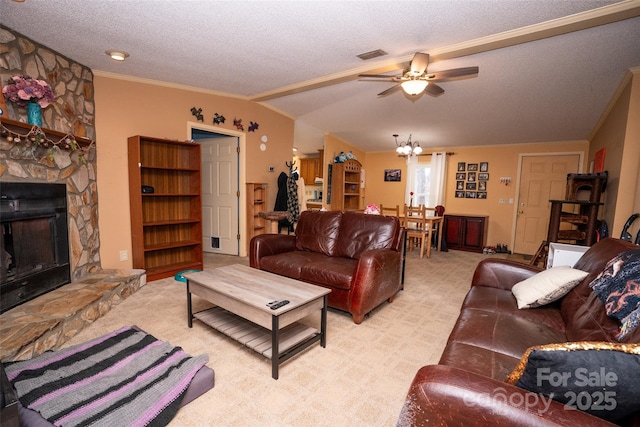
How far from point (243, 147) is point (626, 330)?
4.61 meters

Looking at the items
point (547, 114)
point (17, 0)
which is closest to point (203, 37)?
point (17, 0)

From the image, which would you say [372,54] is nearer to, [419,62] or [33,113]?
[419,62]

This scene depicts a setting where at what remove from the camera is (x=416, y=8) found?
6.96 feet

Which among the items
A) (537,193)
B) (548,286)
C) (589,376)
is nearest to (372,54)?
(548,286)

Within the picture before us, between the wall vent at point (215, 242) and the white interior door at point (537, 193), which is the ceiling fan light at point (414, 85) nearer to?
the wall vent at point (215, 242)

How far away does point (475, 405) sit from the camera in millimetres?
856

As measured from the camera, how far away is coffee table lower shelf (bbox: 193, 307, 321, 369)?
6.24ft

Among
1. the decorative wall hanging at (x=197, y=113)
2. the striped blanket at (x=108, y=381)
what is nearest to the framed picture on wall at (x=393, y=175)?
the decorative wall hanging at (x=197, y=113)

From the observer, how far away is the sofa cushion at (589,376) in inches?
29.7

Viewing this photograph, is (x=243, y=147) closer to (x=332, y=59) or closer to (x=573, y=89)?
(x=332, y=59)

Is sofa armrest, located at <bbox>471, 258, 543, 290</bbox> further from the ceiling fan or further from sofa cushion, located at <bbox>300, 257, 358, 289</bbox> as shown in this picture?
the ceiling fan

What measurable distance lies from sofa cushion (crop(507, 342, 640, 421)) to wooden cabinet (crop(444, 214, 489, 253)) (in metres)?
5.51

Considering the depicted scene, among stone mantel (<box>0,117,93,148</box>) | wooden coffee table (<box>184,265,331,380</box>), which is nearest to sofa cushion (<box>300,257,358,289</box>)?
wooden coffee table (<box>184,265,331,380</box>)

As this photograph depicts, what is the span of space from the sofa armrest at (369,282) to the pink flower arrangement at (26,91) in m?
3.13
